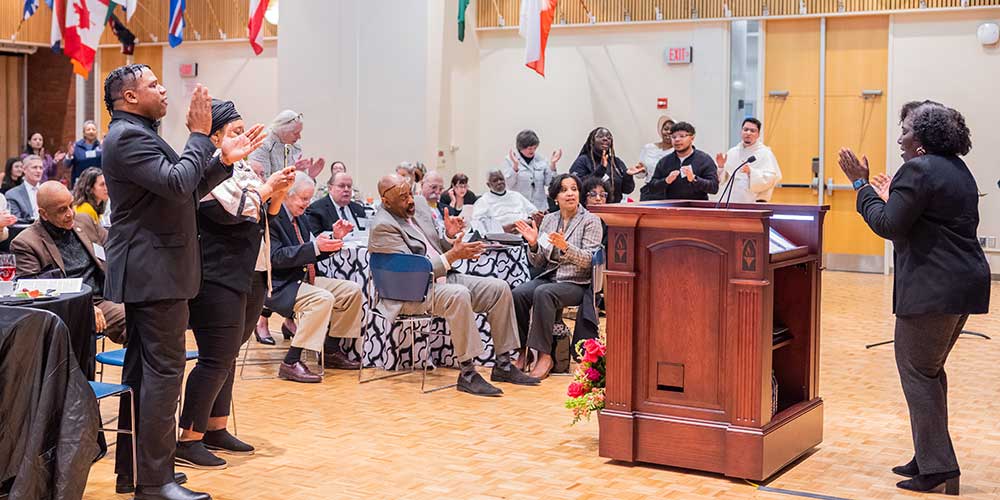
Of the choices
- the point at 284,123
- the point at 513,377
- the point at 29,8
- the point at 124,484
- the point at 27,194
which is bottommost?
the point at 124,484

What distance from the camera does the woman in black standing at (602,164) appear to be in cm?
928

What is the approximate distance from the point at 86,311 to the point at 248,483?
905 millimetres

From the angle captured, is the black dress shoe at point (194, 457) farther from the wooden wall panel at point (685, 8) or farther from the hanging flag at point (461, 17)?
the wooden wall panel at point (685, 8)

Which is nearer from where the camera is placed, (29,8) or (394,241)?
(394,241)

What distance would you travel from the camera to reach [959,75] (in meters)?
11.5

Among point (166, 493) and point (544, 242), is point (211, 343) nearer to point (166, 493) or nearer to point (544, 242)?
point (166, 493)

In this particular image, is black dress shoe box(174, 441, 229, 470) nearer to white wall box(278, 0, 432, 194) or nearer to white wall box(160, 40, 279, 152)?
white wall box(278, 0, 432, 194)

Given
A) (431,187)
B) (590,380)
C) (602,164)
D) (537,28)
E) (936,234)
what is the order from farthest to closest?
(537,28) < (431,187) < (602,164) < (590,380) < (936,234)

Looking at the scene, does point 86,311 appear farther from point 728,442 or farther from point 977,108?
point 977,108

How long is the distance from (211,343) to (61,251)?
1.51m

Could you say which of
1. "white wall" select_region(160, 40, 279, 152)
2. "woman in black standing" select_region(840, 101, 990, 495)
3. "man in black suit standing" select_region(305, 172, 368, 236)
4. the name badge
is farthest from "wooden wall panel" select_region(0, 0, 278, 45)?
"woman in black standing" select_region(840, 101, 990, 495)

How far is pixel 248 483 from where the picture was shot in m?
4.42

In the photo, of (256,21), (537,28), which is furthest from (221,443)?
(256,21)

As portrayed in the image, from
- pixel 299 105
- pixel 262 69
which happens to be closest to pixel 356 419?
pixel 299 105
